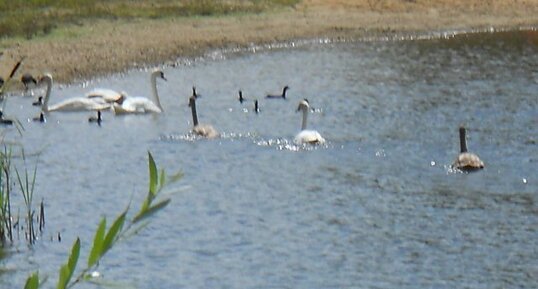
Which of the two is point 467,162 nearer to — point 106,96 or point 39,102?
point 106,96

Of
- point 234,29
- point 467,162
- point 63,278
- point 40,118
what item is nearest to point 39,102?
point 40,118

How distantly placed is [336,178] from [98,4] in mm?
18130

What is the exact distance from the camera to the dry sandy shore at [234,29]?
83.0 ft

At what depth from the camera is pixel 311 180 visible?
1477 centimetres

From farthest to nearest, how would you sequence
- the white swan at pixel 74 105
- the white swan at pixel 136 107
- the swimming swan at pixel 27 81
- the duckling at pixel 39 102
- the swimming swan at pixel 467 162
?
the swimming swan at pixel 27 81 < the duckling at pixel 39 102 < the white swan at pixel 74 105 < the white swan at pixel 136 107 < the swimming swan at pixel 467 162

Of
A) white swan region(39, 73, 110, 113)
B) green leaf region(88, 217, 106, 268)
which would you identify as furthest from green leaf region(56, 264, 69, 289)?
white swan region(39, 73, 110, 113)

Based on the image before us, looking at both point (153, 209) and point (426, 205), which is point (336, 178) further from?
point (153, 209)

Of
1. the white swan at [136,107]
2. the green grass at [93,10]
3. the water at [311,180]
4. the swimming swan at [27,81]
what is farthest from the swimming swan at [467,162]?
the green grass at [93,10]

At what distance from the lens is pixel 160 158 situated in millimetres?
16562

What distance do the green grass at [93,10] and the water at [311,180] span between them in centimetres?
403

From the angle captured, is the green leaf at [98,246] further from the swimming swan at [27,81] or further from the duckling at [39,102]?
the swimming swan at [27,81]

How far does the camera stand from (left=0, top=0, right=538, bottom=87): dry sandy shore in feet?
83.0

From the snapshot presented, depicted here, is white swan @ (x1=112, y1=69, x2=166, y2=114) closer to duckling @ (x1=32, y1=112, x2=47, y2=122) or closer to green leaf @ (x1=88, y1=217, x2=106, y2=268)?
duckling @ (x1=32, y1=112, x2=47, y2=122)

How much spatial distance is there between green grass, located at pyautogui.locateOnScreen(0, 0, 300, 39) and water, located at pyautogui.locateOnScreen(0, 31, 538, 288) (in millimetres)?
4026
